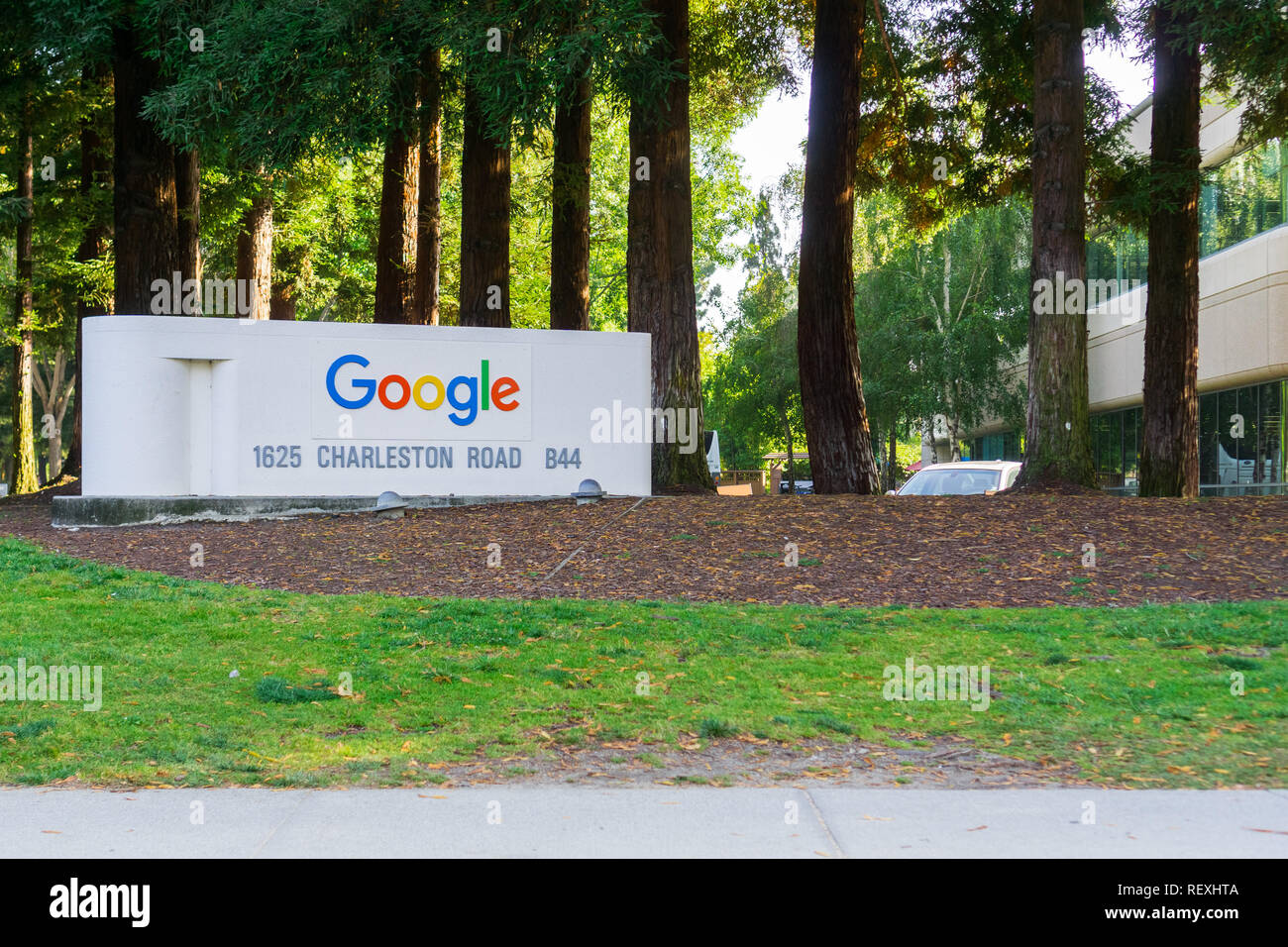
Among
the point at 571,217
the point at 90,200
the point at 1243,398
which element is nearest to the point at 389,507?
the point at 571,217

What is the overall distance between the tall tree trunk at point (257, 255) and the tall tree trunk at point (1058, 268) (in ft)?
51.5

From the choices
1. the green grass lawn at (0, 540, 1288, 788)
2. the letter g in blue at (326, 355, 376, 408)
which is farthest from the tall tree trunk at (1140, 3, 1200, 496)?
the letter g in blue at (326, 355, 376, 408)

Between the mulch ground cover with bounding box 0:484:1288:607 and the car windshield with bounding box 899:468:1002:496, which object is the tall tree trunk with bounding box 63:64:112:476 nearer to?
the mulch ground cover with bounding box 0:484:1288:607

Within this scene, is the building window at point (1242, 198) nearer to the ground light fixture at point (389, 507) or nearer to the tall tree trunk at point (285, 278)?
the ground light fixture at point (389, 507)

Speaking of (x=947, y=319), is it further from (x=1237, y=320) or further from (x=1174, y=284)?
(x=1174, y=284)

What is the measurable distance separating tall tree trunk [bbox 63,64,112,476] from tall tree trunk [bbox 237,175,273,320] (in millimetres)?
2663

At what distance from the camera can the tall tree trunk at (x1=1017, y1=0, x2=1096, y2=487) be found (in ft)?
48.1

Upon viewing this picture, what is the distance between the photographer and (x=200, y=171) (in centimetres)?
2041

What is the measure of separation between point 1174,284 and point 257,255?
58.2 feet

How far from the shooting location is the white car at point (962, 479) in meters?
20.1

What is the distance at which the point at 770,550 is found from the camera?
1195cm

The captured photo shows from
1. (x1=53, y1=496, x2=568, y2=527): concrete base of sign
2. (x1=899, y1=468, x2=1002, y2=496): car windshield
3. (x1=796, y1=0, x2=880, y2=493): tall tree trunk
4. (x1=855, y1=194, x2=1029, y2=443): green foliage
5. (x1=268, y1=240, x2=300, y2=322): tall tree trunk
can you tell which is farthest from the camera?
(x1=855, y1=194, x2=1029, y2=443): green foliage

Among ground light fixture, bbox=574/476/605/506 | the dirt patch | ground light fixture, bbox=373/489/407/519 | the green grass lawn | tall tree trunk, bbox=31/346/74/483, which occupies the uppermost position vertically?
tall tree trunk, bbox=31/346/74/483

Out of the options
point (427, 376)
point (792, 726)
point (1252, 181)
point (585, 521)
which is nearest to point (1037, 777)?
point (792, 726)
